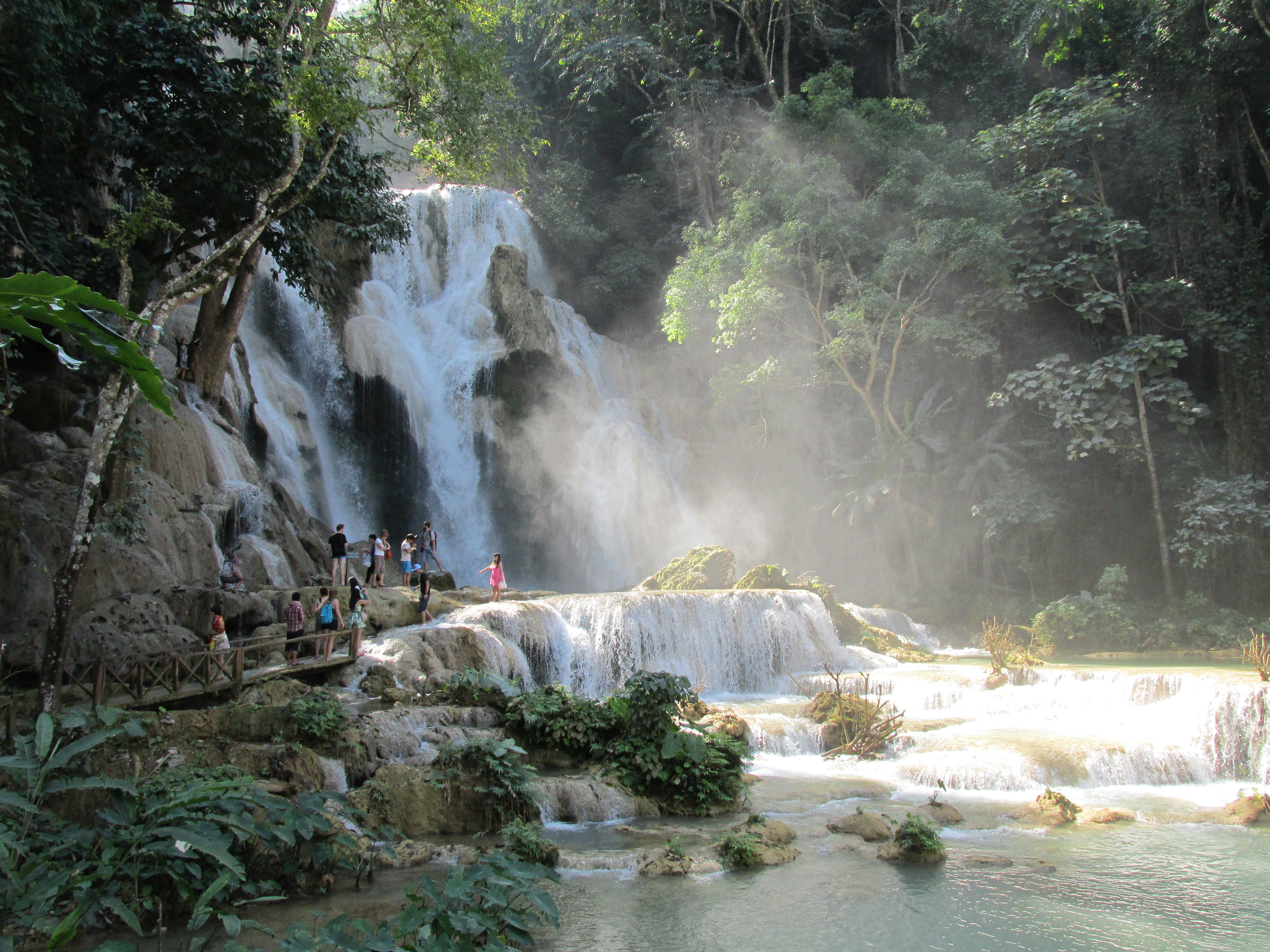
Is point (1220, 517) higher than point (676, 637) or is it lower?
higher

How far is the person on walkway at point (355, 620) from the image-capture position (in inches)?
428

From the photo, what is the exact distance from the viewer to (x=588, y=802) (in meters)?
7.69

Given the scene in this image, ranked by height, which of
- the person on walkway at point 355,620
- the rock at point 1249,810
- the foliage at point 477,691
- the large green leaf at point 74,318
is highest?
the large green leaf at point 74,318

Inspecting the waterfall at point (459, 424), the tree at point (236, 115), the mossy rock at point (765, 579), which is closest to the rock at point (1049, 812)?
the mossy rock at point (765, 579)

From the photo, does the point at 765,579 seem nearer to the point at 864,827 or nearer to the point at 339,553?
the point at 339,553

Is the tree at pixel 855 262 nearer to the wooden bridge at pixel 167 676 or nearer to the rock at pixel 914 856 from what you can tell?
the wooden bridge at pixel 167 676

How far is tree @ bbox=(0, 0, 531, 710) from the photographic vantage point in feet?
32.7

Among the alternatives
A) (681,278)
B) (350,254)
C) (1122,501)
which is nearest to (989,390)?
(1122,501)

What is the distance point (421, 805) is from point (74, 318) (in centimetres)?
616

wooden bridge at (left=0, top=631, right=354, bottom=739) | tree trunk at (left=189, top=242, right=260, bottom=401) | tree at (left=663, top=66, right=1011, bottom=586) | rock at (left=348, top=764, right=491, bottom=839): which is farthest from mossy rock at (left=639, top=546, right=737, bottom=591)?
rock at (left=348, top=764, right=491, bottom=839)

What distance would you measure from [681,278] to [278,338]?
1042 centimetres

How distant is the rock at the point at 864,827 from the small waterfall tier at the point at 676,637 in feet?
21.0

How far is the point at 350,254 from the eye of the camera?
71.8ft

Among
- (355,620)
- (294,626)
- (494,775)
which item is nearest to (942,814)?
(494,775)
